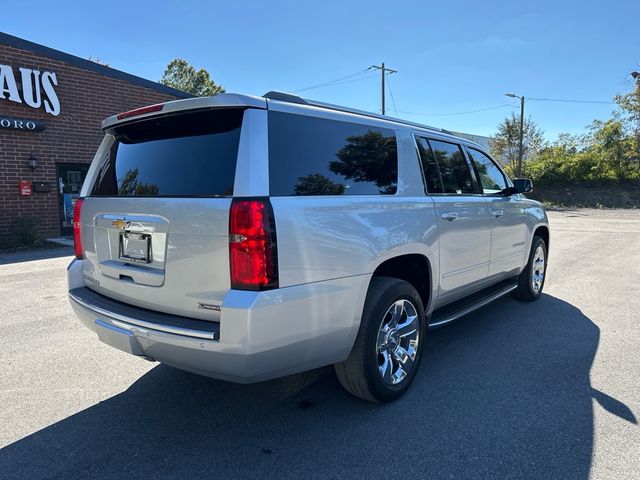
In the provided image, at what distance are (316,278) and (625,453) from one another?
2.01 meters

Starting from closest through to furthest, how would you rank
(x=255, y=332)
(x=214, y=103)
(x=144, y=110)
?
1. (x=255, y=332)
2. (x=214, y=103)
3. (x=144, y=110)

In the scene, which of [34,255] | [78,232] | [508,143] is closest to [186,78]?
[508,143]

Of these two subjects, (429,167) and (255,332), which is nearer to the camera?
(255,332)

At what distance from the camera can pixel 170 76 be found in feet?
171

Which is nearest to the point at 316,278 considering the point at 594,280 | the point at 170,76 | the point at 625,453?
the point at 625,453

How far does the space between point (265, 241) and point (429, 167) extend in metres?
2.03

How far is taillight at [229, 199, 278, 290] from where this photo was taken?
7.96 feet

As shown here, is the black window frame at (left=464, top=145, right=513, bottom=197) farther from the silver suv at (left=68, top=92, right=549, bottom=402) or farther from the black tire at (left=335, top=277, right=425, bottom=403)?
the black tire at (left=335, top=277, right=425, bottom=403)

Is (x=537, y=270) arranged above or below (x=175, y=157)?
below

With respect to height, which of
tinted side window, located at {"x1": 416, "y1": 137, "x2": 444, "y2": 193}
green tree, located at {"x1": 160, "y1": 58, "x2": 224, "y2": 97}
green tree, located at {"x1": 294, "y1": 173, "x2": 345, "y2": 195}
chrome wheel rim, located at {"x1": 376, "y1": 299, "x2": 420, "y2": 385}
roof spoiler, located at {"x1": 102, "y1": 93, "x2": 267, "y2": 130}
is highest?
green tree, located at {"x1": 160, "y1": 58, "x2": 224, "y2": 97}

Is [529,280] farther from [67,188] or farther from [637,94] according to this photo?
[637,94]

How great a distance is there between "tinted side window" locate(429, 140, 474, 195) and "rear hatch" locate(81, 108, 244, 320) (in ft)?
6.98

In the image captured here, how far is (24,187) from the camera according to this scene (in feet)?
41.0

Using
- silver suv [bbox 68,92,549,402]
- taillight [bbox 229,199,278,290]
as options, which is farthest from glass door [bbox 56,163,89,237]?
taillight [bbox 229,199,278,290]
